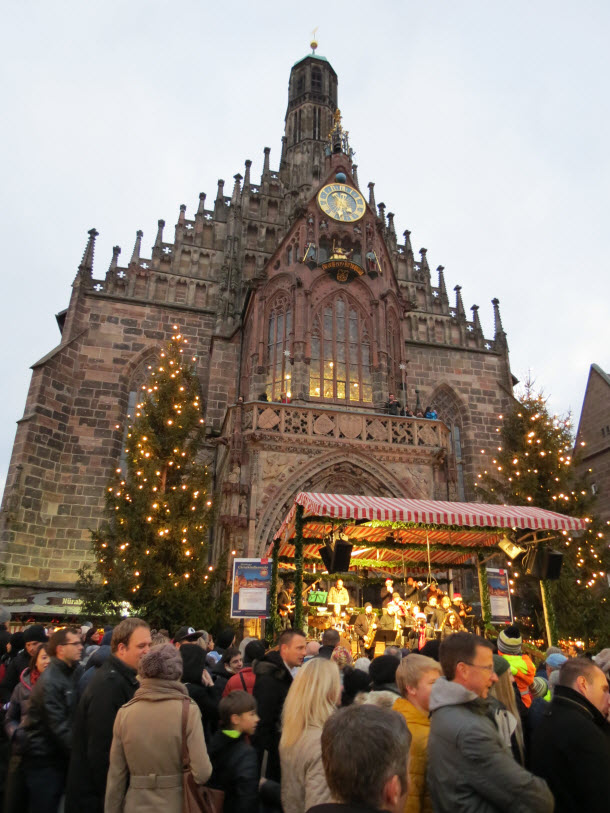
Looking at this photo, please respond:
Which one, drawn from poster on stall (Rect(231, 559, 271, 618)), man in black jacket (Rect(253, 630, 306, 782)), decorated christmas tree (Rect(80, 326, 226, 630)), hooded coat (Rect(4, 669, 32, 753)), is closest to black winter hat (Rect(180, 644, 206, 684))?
man in black jacket (Rect(253, 630, 306, 782))

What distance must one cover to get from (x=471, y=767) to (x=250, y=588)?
10.6 meters

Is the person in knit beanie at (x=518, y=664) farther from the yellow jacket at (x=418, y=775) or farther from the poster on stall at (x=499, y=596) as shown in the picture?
the poster on stall at (x=499, y=596)

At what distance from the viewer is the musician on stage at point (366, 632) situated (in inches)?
478

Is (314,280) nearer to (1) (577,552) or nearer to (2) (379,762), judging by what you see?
(1) (577,552)

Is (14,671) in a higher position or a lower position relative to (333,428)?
lower

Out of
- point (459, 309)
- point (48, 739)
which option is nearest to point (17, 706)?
point (48, 739)

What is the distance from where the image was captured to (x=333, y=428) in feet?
64.8

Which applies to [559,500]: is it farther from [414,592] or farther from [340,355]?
[340,355]

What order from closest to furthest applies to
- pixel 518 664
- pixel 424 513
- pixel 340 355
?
pixel 518 664, pixel 424 513, pixel 340 355

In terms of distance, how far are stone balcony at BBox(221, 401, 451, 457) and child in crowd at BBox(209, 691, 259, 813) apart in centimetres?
1467

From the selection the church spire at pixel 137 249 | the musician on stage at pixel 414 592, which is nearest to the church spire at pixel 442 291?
the church spire at pixel 137 249

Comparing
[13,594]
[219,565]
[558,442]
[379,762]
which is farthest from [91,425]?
[379,762]

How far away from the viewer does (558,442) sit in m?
22.3

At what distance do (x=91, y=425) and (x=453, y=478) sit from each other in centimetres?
1368
